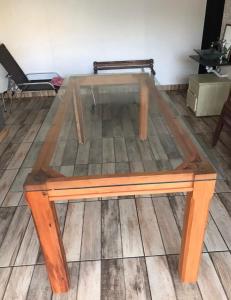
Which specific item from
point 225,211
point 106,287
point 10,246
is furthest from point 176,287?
point 10,246

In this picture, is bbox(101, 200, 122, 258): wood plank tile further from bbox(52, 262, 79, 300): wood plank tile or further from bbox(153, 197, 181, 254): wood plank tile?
bbox(153, 197, 181, 254): wood plank tile

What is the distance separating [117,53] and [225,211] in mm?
2957

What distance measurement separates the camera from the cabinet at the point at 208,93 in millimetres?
3145

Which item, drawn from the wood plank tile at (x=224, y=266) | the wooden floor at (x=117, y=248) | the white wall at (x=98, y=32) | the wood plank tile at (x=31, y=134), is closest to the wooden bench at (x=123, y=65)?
the white wall at (x=98, y=32)

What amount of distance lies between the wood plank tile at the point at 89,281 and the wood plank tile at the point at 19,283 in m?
0.29

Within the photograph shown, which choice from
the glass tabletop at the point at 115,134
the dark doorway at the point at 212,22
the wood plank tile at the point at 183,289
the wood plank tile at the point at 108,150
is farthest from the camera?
the dark doorway at the point at 212,22

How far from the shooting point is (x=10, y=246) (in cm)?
168

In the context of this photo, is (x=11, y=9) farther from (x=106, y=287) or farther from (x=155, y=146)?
(x=106, y=287)

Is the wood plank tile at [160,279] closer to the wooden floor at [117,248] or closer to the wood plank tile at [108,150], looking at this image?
the wooden floor at [117,248]

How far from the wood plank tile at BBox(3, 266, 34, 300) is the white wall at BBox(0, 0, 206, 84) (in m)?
3.24

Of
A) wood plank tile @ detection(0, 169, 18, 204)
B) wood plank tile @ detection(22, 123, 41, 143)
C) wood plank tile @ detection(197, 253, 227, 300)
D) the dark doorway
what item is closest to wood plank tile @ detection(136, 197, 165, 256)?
wood plank tile @ detection(197, 253, 227, 300)

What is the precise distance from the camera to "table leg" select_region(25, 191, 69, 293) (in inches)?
42.5

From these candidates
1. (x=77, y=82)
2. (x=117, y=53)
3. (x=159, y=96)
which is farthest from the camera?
(x=117, y=53)

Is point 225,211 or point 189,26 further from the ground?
point 189,26
